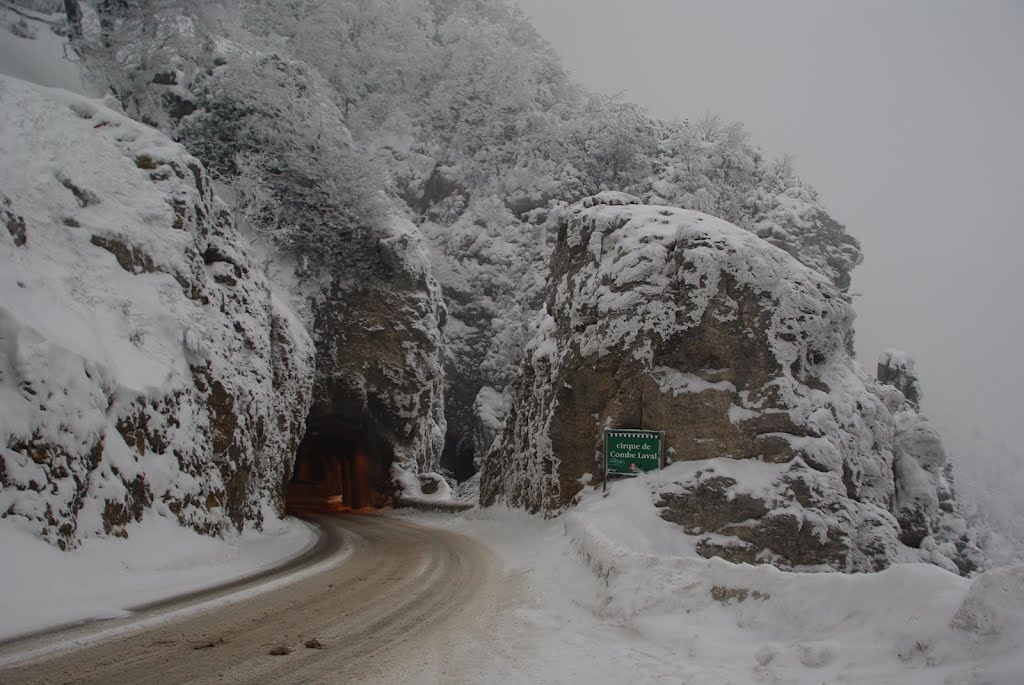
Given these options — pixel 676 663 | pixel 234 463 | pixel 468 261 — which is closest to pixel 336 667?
pixel 676 663

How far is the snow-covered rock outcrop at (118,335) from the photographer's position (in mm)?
8312

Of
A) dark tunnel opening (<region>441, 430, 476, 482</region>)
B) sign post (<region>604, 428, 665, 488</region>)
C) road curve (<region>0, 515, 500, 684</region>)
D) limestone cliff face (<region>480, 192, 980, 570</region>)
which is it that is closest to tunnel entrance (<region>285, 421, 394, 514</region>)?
dark tunnel opening (<region>441, 430, 476, 482</region>)

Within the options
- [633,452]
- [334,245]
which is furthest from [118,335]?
[334,245]

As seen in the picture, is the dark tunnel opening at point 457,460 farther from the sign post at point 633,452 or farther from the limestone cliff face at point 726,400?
the sign post at point 633,452

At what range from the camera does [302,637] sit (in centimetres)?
593

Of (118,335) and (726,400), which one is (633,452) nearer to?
(726,400)

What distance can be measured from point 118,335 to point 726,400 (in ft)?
47.6

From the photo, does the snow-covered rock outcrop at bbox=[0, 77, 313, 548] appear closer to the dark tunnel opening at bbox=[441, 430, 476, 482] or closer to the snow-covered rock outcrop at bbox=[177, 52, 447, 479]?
the snow-covered rock outcrop at bbox=[177, 52, 447, 479]

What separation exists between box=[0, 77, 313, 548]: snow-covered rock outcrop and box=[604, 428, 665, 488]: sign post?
9856 mm

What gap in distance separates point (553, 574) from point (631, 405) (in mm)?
7014

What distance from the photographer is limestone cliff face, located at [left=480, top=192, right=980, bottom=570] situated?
14.4m

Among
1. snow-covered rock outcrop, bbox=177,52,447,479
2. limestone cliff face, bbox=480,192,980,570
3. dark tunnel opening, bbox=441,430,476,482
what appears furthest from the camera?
dark tunnel opening, bbox=441,430,476,482

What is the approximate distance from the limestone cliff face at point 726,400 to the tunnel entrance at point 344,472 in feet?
51.5

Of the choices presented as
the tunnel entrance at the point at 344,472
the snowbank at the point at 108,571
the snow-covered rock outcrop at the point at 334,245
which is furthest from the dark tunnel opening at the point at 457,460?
the snowbank at the point at 108,571
